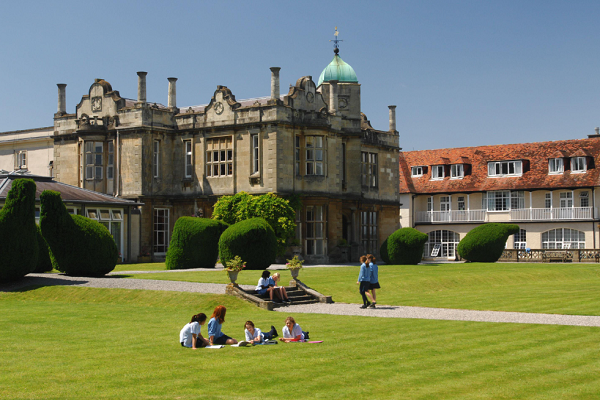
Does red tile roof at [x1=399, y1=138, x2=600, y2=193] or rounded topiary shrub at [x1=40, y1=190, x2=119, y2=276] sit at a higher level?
red tile roof at [x1=399, y1=138, x2=600, y2=193]

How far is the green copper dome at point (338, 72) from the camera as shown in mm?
49719

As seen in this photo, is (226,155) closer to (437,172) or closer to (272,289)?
(272,289)

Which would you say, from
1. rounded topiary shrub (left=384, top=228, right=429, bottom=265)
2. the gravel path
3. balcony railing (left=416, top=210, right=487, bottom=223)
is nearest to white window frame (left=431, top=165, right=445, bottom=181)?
balcony railing (left=416, top=210, right=487, bottom=223)

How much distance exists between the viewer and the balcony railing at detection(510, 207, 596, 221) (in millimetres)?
56188

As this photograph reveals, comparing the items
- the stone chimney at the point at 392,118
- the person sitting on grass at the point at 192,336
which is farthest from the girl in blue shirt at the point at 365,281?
the stone chimney at the point at 392,118

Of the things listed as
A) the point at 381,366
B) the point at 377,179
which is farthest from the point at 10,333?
the point at 377,179

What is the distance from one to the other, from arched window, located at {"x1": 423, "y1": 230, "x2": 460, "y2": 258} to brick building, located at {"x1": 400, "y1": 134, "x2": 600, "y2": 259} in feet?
0.27

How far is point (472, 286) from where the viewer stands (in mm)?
31219

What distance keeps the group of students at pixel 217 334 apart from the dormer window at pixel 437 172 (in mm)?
49680

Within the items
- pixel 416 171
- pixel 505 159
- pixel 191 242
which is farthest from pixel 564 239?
pixel 191 242

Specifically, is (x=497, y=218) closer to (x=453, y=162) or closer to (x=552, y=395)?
(x=453, y=162)

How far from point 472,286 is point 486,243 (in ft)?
45.6

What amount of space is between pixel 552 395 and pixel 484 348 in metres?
3.79

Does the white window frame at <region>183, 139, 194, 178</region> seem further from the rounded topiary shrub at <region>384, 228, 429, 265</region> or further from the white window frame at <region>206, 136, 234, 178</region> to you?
the rounded topiary shrub at <region>384, 228, 429, 265</region>
